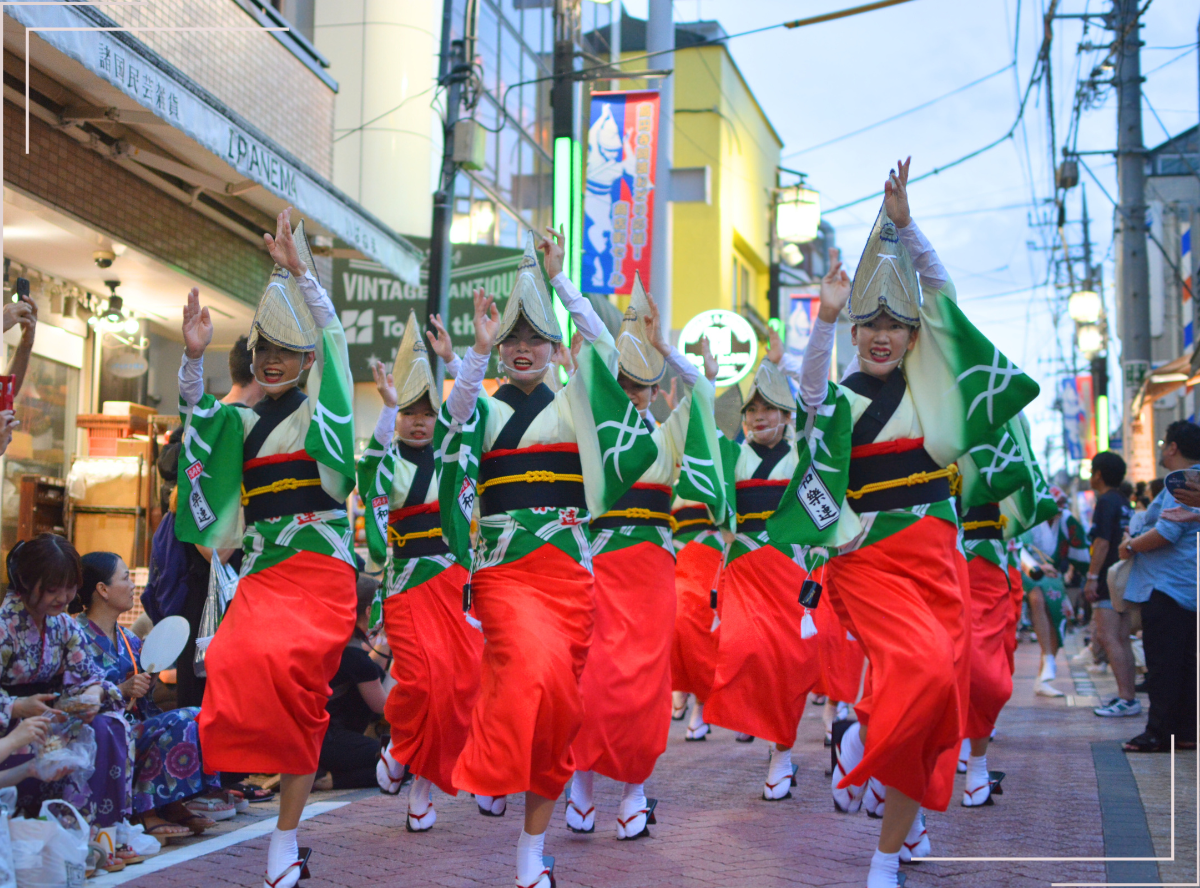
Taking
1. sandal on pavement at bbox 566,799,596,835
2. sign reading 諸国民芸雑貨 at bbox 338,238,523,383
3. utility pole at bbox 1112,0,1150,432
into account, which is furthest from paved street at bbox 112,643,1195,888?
utility pole at bbox 1112,0,1150,432

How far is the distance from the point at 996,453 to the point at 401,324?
9.85m

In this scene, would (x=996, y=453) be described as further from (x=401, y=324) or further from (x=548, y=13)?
(x=548, y=13)

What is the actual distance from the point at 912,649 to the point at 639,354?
246cm

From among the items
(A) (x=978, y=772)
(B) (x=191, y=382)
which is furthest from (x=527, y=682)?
(A) (x=978, y=772)

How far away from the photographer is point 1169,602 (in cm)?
792

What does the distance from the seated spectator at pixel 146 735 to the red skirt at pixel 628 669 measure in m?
1.79

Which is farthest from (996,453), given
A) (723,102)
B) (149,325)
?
(723,102)

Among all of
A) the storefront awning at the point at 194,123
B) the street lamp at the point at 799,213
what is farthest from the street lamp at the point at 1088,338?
the storefront awning at the point at 194,123

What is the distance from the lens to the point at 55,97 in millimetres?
8062

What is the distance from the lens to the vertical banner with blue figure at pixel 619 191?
15.8m

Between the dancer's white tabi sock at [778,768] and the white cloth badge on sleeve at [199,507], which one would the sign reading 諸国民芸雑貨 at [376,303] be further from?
the white cloth badge on sleeve at [199,507]

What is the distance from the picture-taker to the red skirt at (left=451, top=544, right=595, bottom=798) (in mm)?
4344

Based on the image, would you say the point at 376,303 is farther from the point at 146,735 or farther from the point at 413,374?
the point at 146,735

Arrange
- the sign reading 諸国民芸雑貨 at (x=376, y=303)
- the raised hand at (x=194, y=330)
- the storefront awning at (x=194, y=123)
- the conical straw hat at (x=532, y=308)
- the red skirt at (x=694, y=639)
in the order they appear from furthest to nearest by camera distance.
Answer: the sign reading 諸国民芸雑貨 at (x=376, y=303), the red skirt at (x=694, y=639), the storefront awning at (x=194, y=123), the conical straw hat at (x=532, y=308), the raised hand at (x=194, y=330)
